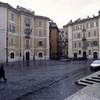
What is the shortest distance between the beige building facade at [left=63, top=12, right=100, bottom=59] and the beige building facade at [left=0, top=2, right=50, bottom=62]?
47.8ft

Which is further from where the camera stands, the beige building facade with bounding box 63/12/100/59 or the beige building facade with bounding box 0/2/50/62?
the beige building facade with bounding box 63/12/100/59

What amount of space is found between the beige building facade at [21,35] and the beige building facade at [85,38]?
14580 mm

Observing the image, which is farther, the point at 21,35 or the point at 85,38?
the point at 85,38

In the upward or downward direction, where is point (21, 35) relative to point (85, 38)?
downward

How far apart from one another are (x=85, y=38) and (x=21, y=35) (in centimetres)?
2538

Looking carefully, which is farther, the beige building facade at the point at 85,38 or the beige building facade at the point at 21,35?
the beige building facade at the point at 85,38

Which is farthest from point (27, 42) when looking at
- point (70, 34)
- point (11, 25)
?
point (70, 34)

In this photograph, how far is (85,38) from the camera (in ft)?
194

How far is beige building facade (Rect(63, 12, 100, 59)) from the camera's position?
56.0 meters

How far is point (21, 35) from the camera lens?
155 ft

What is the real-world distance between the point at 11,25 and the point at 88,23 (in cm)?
2972

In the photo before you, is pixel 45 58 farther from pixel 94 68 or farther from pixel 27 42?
pixel 94 68

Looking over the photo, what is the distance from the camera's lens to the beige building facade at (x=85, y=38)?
56.0 m

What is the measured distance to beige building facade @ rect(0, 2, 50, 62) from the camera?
40.5 m
